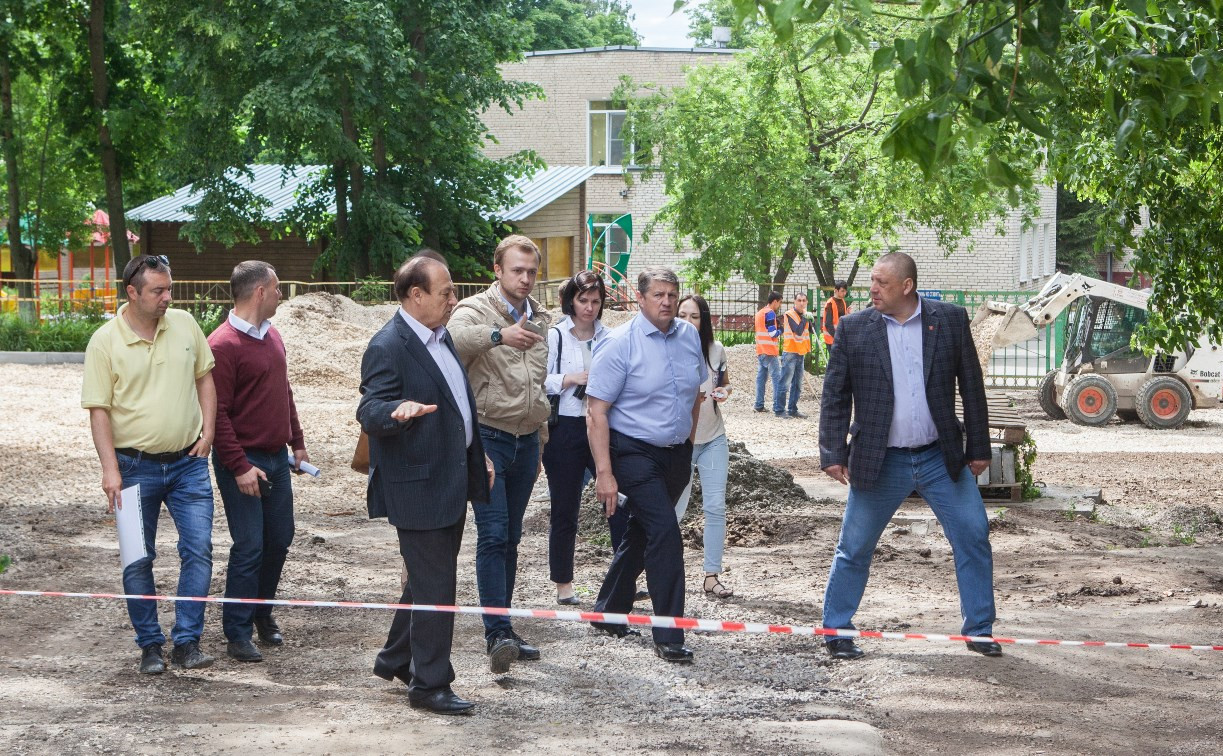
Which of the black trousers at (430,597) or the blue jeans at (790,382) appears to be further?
the blue jeans at (790,382)

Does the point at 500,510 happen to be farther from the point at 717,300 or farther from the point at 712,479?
the point at 717,300

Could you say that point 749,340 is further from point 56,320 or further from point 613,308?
point 56,320

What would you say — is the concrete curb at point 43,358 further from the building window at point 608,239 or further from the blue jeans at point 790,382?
the building window at point 608,239

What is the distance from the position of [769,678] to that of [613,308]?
24.4 m

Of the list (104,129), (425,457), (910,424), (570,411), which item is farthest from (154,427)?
(104,129)

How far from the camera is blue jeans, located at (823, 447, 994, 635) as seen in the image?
6250mm

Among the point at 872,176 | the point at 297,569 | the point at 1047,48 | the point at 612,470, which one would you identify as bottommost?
the point at 297,569

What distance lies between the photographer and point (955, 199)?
25688 mm

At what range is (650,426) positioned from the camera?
6.34 metres

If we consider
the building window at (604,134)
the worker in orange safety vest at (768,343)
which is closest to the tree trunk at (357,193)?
the building window at (604,134)

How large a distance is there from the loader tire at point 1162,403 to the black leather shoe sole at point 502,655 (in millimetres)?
16783

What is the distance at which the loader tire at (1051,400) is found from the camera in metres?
21.3

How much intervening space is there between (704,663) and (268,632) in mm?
2179

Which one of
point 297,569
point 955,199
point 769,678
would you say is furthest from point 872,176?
point 769,678
